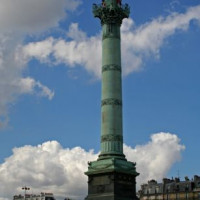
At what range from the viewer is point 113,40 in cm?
5156

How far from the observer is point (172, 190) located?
10788cm

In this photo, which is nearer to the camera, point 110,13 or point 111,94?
point 111,94

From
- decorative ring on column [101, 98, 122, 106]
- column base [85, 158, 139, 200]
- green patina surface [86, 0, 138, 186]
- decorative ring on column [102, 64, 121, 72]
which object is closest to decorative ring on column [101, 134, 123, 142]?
green patina surface [86, 0, 138, 186]

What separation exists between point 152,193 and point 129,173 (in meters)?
68.4

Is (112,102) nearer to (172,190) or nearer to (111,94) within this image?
(111,94)

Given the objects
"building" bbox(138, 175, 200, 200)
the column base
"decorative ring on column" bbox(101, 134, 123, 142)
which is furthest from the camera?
"building" bbox(138, 175, 200, 200)

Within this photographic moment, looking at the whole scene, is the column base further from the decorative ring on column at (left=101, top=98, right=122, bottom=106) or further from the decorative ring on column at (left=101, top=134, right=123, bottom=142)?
the decorative ring on column at (left=101, top=98, right=122, bottom=106)

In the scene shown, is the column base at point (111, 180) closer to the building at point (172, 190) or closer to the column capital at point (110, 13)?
the column capital at point (110, 13)

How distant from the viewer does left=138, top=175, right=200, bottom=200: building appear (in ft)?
339

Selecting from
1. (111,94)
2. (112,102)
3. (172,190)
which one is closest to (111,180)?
(112,102)

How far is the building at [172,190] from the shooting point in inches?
4065

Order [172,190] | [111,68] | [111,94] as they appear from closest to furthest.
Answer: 1. [111,94]
2. [111,68]
3. [172,190]

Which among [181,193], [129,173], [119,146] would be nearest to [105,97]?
[119,146]

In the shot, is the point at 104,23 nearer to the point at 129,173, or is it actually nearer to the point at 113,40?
the point at 113,40
